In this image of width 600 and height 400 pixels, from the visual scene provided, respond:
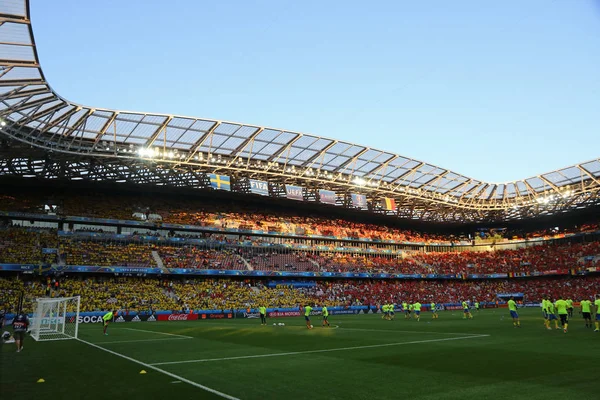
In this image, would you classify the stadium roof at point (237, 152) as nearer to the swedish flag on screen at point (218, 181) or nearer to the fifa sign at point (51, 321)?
the swedish flag on screen at point (218, 181)

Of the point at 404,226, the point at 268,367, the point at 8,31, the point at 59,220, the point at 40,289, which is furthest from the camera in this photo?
the point at 404,226

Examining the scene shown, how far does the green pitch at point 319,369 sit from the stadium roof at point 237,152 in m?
18.9

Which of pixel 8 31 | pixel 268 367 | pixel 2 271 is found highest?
pixel 8 31

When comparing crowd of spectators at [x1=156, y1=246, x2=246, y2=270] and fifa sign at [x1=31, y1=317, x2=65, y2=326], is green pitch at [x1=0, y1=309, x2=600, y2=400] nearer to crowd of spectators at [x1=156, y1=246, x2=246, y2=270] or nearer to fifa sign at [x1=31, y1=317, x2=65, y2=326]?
fifa sign at [x1=31, y1=317, x2=65, y2=326]

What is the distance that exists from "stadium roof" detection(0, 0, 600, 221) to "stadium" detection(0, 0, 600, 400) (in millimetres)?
244

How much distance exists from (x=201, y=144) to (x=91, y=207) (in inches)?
828

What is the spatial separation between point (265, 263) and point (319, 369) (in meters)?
48.2

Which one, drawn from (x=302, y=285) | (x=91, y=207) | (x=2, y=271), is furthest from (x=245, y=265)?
(x=2, y=271)

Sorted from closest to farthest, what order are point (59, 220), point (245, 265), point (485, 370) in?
point (485, 370), point (59, 220), point (245, 265)

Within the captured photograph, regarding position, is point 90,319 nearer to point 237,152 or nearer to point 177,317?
point 177,317

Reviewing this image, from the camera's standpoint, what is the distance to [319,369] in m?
12.4

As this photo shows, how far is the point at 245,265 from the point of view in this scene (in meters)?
58.1

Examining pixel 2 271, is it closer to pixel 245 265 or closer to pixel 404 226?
pixel 245 265

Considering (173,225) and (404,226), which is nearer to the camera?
(173,225)
